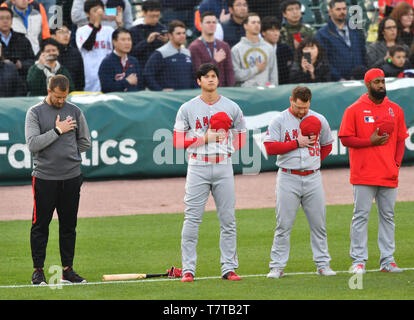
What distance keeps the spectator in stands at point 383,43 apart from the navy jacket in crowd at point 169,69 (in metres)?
3.64

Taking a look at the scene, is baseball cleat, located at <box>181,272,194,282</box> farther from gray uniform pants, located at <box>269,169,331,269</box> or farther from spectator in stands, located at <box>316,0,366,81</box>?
spectator in stands, located at <box>316,0,366,81</box>

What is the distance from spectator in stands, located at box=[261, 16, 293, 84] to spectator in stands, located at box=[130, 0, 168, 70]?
1983 millimetres

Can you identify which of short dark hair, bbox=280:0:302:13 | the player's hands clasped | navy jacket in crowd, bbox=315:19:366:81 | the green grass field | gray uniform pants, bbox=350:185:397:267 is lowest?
the green grass field

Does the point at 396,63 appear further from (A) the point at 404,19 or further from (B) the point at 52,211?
(B) the point at 52,211

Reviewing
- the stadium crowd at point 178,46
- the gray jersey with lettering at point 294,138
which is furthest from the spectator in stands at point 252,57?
the gray jersey with lettering at point 294,138

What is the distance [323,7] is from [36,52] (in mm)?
7058

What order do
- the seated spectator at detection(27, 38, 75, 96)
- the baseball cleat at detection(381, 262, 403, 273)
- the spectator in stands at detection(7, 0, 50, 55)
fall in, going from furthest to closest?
the spectator in stands at detection(7, 0, 50, 55)
the seated spectator at detection(27, 38, 75, 96)
the baseball cleat at detection(381, 262, 403, 273)

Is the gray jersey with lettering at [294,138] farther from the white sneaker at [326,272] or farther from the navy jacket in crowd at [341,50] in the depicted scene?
the navy jacket in crowd at [341,50]

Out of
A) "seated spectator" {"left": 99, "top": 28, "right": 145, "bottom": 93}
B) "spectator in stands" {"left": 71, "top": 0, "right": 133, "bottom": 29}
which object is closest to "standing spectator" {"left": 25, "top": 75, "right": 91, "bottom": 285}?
"seated spectator" {"left": 99, "top": 28, "right": 145, "bottom": 93}

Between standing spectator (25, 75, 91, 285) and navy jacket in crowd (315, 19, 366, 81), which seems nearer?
standing spectator (25, 75, 91, 285)

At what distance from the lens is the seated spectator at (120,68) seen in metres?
15.2

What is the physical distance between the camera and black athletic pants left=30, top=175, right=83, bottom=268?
8.20 meters

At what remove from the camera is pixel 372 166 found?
8477 mm

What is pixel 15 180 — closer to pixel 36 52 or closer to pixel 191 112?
pixel 36 52
